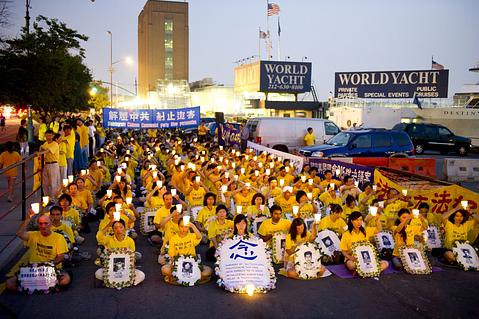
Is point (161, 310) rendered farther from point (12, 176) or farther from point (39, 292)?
point (12, 176)

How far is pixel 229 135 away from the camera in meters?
27.7

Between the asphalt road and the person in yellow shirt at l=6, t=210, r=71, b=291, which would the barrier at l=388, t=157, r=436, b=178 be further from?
the person in yellow shirt at l=6, t=210, r=71, b=291

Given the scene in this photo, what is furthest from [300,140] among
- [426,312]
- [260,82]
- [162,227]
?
[260,82]

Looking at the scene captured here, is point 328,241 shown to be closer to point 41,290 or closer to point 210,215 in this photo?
point 210,215

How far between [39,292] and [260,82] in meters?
46.9

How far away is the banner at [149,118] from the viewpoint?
2341 centimetres

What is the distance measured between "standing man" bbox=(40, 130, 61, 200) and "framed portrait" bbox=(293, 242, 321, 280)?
707cm

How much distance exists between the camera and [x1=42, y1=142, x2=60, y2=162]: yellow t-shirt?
12117mm

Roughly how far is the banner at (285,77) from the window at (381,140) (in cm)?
3478

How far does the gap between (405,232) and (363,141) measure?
10084 millimetres

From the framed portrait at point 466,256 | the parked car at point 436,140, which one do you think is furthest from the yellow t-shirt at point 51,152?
the parked car at point 436,140

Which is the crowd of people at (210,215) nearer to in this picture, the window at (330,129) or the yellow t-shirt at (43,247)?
the yellow t-shirt at (43,247)

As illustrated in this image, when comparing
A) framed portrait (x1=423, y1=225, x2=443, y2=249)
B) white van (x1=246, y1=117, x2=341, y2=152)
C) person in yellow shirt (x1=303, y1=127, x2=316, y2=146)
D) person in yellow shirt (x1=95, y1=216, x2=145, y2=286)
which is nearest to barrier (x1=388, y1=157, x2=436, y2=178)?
person in yellow shirt (x1=303, y1=127, x2=316, y2=146)

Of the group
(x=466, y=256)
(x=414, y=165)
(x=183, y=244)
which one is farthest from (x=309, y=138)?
(x=183, y=244)
